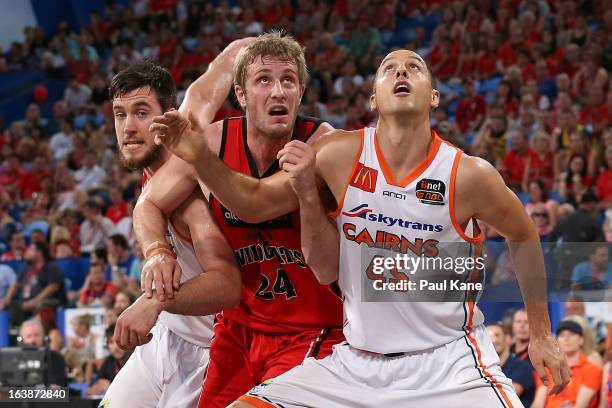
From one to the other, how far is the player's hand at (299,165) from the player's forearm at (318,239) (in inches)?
2.3

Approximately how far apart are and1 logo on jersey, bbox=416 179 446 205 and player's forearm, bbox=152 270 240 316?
920 mm

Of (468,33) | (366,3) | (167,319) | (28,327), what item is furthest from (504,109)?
(167,319)

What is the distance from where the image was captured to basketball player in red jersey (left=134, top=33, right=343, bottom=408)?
Result: 399cm

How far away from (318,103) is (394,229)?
886cm

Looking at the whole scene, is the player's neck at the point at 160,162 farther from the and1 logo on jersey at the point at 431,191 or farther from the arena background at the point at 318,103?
the arena background at the point at 318,103

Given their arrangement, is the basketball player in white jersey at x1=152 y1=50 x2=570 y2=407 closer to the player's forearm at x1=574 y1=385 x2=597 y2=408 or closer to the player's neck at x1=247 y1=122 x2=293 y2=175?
the player's neck at x1=247 y1=122 x2=293 y2=175

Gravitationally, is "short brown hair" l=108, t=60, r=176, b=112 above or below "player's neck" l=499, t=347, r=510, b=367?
above

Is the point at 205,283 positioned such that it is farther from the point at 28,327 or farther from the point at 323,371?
the point at 28,327

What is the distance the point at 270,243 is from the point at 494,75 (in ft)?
28.2

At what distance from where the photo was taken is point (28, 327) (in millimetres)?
7645

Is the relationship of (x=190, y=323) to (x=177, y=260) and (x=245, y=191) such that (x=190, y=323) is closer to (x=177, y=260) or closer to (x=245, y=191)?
(x=177, y=260)

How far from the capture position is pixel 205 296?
376 centimetres

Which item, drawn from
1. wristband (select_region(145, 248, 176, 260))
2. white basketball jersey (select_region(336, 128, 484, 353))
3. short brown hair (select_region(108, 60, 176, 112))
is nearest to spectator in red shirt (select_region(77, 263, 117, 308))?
short brown hair (select_region(108, 60, 176, 112))

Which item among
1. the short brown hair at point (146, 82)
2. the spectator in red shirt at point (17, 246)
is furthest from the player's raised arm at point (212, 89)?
the spectator in red shirt at point (17, 246)
